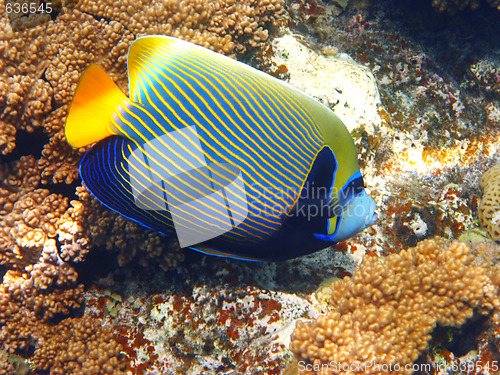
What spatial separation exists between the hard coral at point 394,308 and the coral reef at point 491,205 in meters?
0.88

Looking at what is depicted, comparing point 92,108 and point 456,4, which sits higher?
point 456,4

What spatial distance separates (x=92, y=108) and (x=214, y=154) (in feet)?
1.94

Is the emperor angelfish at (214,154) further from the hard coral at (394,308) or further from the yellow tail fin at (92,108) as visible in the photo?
the hard coral at (394,308)

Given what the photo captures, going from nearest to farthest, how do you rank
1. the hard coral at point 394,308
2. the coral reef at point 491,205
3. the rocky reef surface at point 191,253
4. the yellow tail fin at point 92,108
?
the yellow tail fin at point 92,108 → the hard coral at point 394,308 → the rocky reef surface at point 191,253 → the coral reef at point 491,205

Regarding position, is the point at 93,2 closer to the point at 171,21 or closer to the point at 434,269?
the point at 171,21

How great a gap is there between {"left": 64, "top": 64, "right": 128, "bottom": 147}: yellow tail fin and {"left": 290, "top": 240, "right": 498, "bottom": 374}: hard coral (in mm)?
1607

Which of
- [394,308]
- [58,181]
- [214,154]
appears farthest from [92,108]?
[394,308]

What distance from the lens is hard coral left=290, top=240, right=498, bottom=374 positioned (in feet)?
6.25

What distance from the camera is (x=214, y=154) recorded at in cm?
152

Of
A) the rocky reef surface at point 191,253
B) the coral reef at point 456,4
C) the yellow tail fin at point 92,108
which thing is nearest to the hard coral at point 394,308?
the rocky reef surface at point 191,253

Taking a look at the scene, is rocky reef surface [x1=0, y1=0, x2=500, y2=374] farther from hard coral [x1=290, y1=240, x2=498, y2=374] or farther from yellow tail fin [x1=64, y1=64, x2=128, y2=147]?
yellow tail fin [x1=64, y1=64, x2=128, y2=147]

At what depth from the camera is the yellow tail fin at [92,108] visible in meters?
1.40

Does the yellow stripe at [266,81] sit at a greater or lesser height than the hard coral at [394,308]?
greater

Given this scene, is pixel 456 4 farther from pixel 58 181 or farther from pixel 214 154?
pixel 58 181
